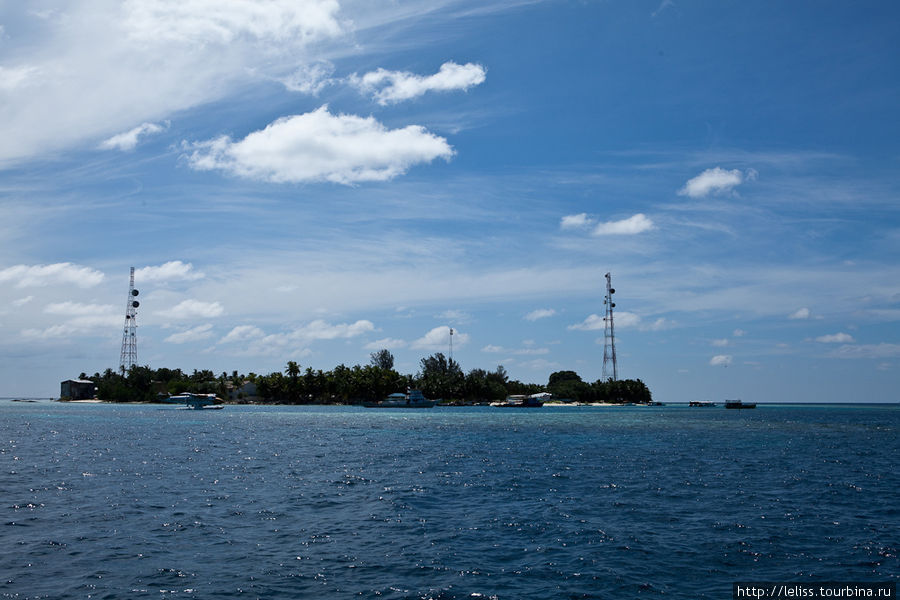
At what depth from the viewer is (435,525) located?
31406mm

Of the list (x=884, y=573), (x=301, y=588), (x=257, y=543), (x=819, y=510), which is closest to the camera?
(x=301, y=588)

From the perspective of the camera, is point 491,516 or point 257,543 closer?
point 257,543

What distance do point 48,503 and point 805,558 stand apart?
125 feet

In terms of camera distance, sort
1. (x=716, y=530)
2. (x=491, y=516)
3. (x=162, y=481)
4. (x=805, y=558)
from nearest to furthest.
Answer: (x=805, y=558), (x=716, y=530), (x=491, y=516), (x=162, y=481)

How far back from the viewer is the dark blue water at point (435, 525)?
22.2 meters

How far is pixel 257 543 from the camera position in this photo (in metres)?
27.2

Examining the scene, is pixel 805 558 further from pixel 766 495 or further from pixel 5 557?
pixel 5 557

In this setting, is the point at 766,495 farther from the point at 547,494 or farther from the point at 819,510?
the point at 547,494

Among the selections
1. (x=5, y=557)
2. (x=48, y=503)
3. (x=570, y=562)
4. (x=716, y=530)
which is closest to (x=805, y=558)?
(x=716, y=530)

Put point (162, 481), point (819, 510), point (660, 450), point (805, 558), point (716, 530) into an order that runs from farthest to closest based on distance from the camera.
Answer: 1. point (660, 450)
2. point (162, 481)
3. point (819, 510)
4. point (716, 530)
5. point (805, 558)

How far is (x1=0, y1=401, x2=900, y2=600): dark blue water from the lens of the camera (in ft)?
72.9

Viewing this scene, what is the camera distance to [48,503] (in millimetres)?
36125

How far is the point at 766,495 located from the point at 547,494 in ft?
44.9

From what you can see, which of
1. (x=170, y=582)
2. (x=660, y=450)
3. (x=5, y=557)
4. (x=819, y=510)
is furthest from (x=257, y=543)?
(x=660, y=450)
